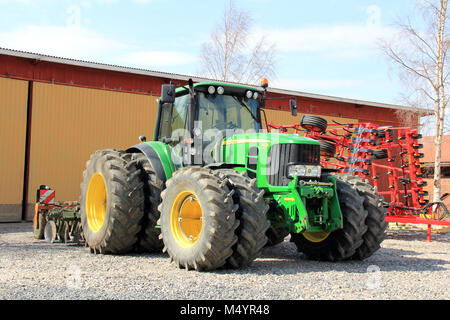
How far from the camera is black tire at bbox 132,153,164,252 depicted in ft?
27.0

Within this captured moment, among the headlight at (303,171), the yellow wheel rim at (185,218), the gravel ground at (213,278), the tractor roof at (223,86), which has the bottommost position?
the gravel ground at (213,278)

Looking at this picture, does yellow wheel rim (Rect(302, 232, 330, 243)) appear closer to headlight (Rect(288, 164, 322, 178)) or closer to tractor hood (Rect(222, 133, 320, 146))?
headlight (Rect(288, 164, 322, 178))

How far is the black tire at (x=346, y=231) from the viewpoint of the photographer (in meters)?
7.47

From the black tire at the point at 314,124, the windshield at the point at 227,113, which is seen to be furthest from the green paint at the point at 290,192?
the black tire at the point at 314,124

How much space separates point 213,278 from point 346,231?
2.33 m

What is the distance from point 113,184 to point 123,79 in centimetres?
1025

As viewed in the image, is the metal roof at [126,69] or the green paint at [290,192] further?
the metal roof at [126,69]

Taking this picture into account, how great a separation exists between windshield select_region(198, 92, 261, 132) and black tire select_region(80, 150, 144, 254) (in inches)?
54.7

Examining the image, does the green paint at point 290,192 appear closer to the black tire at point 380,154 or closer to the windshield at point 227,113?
the windshield at point 227,113

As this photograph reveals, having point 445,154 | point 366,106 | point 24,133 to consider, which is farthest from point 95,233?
point 445,154

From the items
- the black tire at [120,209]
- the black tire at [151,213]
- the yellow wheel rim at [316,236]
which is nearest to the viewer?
the yellow wheel rim at [316,236]

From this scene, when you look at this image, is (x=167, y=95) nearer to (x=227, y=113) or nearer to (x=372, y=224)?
(x=227, y=113)

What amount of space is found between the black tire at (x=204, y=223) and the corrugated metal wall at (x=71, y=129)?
10154 mm
